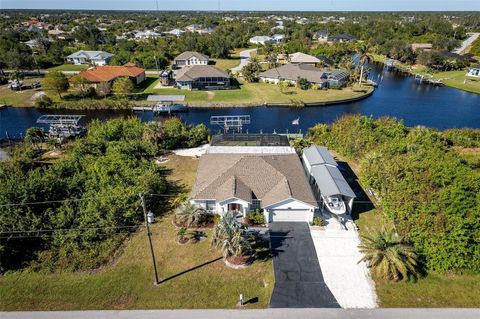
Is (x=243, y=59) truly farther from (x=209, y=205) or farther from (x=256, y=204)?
(x=256, y=204)

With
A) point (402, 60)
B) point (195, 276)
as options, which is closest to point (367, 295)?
point (195, 276)

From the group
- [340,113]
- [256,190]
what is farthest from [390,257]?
[340,113]

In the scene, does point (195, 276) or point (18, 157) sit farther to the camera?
point (18, 157)

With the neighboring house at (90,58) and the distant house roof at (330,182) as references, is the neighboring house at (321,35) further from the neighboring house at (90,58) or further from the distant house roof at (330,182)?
the distant house roof at (330,182)

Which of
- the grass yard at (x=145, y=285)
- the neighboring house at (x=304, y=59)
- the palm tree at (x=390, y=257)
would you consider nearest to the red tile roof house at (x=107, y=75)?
the neighboring house at (x=304, y=59)

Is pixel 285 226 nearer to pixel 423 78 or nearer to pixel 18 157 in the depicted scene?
pixel 18 157

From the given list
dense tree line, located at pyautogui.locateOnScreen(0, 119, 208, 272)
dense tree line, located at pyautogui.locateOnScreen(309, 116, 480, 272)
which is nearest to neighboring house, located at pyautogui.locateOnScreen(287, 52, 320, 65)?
dense tree line, located at pyautogui.locateOnScreen(309, 116, 480, 272)
